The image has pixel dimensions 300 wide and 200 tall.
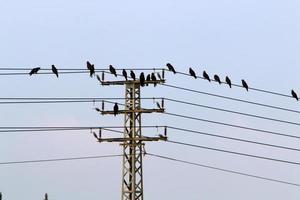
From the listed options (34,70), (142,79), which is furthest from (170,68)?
(34,70)

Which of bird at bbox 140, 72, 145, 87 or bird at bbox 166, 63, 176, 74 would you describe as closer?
bird at bbox 140, 72, 145, 87

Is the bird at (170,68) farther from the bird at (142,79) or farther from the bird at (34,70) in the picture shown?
the bird at (34,70)

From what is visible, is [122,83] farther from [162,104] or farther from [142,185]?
[142,185]

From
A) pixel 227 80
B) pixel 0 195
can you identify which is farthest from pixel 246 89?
pixel 0 195

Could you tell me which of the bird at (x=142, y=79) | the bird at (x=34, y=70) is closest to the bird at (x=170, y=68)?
the bird at (x=142, y=79)

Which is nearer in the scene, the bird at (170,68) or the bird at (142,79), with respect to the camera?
the bird at (142,79)

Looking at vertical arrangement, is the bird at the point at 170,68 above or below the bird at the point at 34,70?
above

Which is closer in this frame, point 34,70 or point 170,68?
point 34,70

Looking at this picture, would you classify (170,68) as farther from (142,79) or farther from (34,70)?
(34,70)

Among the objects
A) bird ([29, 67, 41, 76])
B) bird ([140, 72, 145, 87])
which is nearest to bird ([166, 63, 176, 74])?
bird ([140, 72, 145, 87])

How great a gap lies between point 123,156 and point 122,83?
3.82 m

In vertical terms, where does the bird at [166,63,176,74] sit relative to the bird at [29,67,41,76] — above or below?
above

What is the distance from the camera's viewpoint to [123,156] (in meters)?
35.8

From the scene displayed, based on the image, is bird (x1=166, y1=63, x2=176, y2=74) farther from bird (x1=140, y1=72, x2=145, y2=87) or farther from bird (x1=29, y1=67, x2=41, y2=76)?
bird (x1=29, y1=67, x2=41, y2=76)
